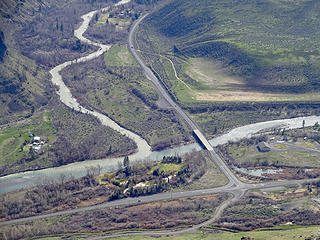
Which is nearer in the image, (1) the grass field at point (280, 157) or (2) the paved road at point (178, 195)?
(2) the paved road at point (178, 195)

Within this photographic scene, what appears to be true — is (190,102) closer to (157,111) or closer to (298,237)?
(157,111)

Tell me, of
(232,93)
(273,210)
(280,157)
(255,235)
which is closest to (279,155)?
(280,157)

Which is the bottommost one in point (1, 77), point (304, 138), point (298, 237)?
point (298, 237)

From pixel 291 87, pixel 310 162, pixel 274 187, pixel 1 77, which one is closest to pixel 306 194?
pixel 274 187

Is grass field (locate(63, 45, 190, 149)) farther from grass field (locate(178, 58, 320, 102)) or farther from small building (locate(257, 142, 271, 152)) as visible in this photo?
small building (locate(257, 142, 271, 152))

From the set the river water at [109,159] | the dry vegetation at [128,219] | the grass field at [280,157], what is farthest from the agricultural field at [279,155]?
the dry vegetation at [128,219]

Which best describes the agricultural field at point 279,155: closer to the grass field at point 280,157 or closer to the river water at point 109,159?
the grass field at point 280,157

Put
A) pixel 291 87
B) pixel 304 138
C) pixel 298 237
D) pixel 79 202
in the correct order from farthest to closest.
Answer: pixel 291 87, pixel 304 138, pixel 79 202, pixel 298 237

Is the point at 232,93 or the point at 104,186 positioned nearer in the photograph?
the point at 104,186

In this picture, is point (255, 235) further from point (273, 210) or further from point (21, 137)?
point (21, 137)

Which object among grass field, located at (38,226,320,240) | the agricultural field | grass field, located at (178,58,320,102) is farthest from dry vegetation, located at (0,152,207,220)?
grass field, located at (178,58,320,102)

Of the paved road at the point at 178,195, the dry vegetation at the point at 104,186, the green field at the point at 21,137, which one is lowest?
the paved road at the point at 178,195
